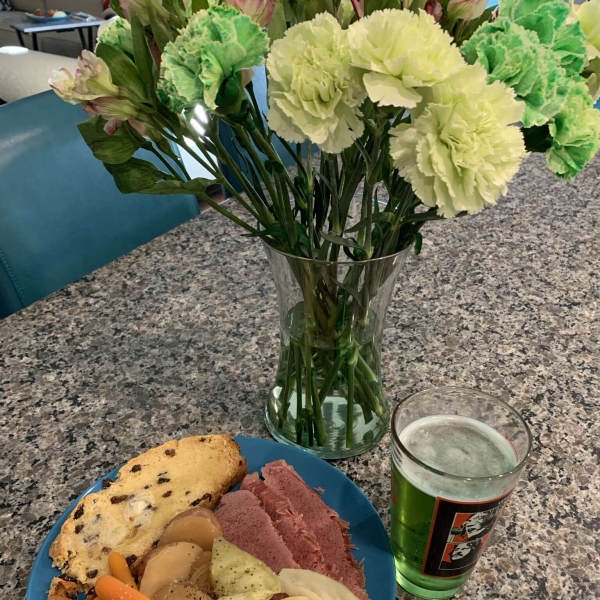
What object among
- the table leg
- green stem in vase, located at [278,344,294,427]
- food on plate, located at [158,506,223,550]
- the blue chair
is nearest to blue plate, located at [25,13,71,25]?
the table leg

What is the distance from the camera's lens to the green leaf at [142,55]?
40 centimetres

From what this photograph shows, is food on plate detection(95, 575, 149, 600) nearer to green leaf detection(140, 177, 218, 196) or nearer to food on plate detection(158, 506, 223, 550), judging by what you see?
food on plate detection(158, 506, 223, 550)

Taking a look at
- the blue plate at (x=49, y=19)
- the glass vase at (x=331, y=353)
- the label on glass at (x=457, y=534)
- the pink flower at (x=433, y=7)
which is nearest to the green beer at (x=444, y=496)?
the label on glass at (x=457, y=534)

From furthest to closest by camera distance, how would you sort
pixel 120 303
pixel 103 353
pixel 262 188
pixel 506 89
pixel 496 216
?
pixel 496 216, pixel 120 303, pixel 103 353, pixel 262 188, pixel 506 89

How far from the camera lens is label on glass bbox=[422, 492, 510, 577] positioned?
0.50 metres

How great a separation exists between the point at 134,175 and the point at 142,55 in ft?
0.33

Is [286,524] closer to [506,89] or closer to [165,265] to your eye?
[506,89]

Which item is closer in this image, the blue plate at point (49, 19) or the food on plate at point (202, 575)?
the food on plate at point (202, 575)

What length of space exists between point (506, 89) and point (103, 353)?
703 mm

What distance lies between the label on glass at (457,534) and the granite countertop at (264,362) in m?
0.06

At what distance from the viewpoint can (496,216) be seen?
1200 millimetres

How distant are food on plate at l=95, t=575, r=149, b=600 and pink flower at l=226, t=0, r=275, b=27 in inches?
18.5

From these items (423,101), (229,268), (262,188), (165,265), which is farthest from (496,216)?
(423,101)

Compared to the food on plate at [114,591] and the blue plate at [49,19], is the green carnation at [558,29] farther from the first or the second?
the blue plate at [49,19]
